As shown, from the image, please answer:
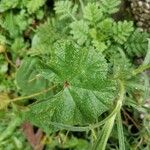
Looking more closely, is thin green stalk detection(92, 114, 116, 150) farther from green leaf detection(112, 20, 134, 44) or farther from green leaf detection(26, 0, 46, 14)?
green leaf detection(26, 0, 46, 14)

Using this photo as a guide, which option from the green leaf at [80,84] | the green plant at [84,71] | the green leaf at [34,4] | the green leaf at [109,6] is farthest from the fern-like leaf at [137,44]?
the green leaf at [80,84]

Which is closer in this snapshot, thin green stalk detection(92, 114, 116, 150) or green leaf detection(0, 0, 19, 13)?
thin green stalk detection(92, 114, 116, 150)

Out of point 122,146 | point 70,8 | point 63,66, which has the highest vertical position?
point 70,8

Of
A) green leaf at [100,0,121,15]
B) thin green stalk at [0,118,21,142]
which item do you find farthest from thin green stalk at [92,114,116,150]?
thin green stalk at [0,118,21,142]

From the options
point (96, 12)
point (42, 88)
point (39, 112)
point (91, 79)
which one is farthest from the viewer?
point (42, 88)

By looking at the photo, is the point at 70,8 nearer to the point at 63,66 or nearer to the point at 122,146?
the point at 63,66

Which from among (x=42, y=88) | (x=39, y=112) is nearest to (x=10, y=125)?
(x=42, y=88)

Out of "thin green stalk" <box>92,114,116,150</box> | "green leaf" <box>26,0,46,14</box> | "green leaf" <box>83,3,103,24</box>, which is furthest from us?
"green leaf" <box>26,0,46,14</box>

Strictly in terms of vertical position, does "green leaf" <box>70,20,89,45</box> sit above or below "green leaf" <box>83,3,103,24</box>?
below
